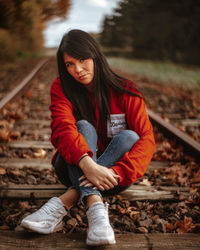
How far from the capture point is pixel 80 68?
2.01 m

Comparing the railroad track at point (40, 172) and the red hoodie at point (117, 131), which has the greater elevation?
the red hoodie at point (117, 131)

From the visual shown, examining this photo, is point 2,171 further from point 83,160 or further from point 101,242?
point 101,242

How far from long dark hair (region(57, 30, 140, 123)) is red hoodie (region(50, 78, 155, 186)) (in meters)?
0.06

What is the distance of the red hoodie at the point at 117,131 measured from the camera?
5.95 ft

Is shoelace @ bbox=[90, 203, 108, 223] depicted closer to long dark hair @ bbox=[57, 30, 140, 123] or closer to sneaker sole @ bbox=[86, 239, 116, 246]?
sneaker sole @ bbox=[86, 239, 116, 246]

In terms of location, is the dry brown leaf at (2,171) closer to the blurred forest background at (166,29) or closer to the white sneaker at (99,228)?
the white sneaker at (99,228)

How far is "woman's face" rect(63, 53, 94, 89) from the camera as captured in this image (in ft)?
6.57

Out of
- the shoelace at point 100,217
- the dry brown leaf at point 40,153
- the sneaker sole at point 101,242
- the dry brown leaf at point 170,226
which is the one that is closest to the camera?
the sneaker sole at point 101,242

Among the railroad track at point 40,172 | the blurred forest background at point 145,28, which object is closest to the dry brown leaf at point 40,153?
the railroad track at point 40,172

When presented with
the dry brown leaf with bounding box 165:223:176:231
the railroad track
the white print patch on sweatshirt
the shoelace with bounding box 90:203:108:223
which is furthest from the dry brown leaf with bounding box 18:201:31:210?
the dry brown leaf with bounding box 165:223:176:231

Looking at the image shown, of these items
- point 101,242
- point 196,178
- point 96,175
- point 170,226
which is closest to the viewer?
point 101,242

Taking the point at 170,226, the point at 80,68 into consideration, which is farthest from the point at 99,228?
the point at 80,68

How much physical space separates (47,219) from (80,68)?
1101 millimetres

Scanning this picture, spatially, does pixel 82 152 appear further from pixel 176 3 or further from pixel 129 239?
pixel 176 3
